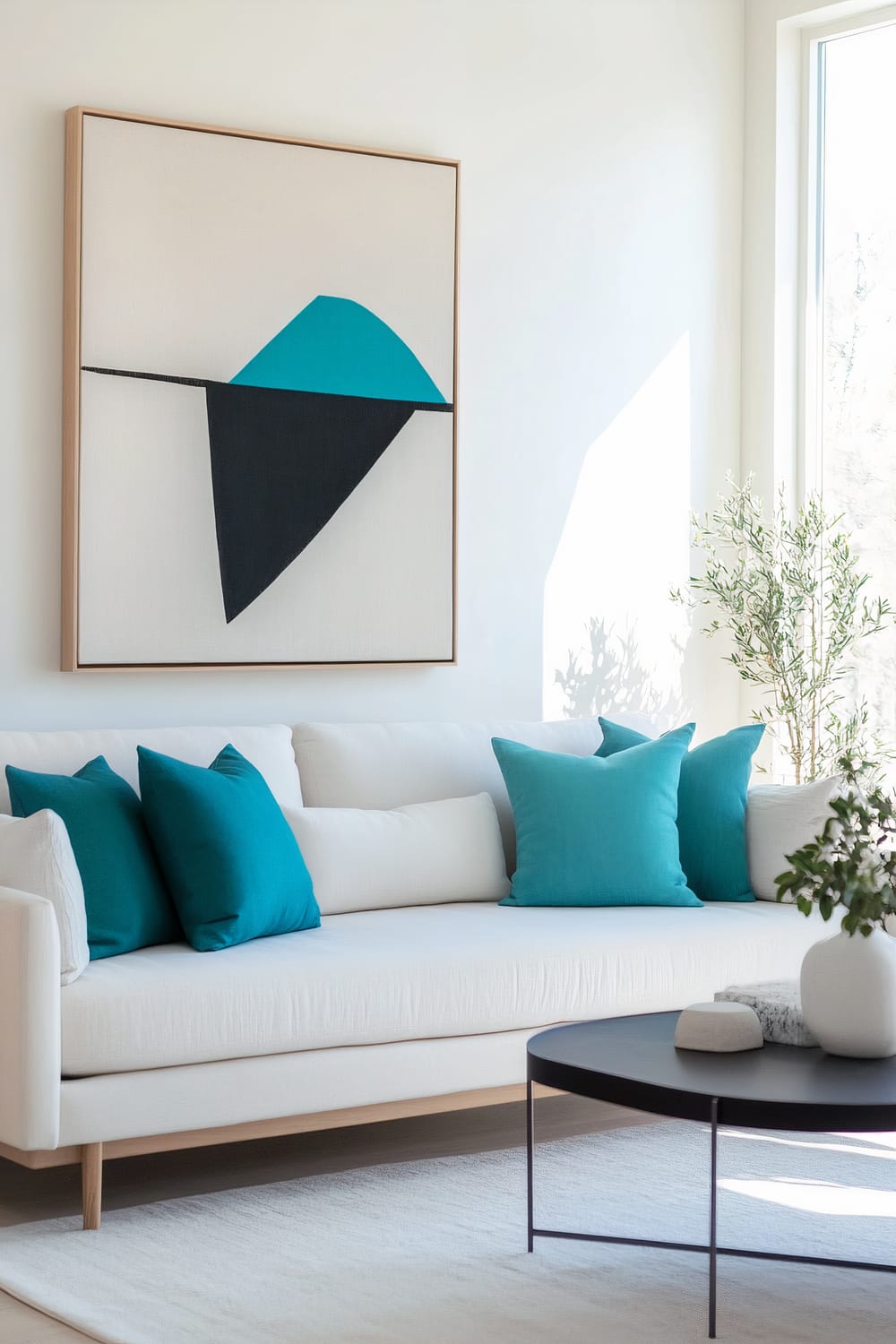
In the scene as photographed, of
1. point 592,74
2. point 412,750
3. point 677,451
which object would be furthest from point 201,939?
point 592,74

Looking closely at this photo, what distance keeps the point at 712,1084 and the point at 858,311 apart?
11.2 ft

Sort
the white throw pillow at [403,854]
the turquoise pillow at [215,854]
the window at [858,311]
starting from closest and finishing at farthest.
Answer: the turquoise pillow at [215,854], the white throw pillow at [403,854], the window at [858,311]

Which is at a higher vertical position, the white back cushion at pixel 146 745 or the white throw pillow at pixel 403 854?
the white back cushion at pixel 146 745

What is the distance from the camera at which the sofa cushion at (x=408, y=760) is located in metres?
4.28

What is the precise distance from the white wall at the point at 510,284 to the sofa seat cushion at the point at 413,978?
3.29 ft

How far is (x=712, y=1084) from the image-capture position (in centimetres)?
268

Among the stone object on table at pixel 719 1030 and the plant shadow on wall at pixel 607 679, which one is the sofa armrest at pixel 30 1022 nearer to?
the stone object on table at pixel 719 1030

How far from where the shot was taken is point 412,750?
4.42 metres

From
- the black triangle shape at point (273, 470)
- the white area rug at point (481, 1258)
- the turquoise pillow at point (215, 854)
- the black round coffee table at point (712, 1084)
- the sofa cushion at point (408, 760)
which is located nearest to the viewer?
the black round coffee table at point (712, 1084)

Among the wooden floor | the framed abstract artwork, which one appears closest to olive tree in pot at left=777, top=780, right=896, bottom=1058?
the wooden floor

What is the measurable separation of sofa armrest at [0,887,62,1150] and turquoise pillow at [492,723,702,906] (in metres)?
1.46

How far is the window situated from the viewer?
17.6 feet

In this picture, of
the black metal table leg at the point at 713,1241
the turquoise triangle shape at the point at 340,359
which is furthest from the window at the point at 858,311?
the black metal table leg at the point at 713,1241

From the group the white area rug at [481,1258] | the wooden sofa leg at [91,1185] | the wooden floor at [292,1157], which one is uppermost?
the wooden sofa leg at [91,1185]
